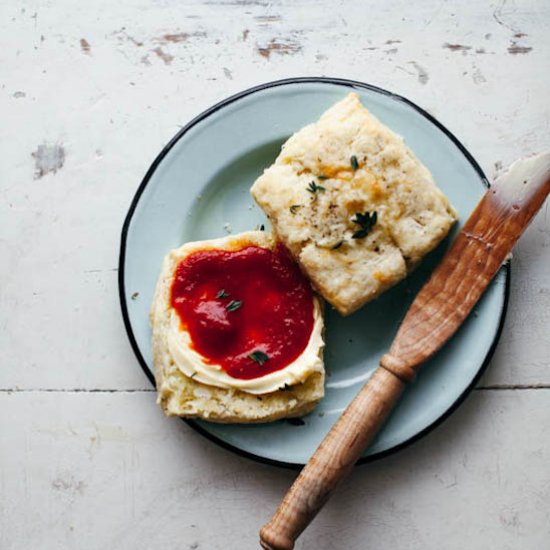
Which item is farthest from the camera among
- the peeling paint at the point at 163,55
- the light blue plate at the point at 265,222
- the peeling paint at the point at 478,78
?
the peeling paint at the point at 163,55

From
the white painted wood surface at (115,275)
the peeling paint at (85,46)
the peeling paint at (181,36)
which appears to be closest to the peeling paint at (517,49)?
the white painted wood surface at (115,275)

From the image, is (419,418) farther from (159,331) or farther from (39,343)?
(39,343)

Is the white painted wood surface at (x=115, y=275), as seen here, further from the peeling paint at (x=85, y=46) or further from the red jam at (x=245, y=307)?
the red jam at (x=245, y=307)

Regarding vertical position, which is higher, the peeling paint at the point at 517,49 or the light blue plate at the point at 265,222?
the peeling paint at the point at 517,49

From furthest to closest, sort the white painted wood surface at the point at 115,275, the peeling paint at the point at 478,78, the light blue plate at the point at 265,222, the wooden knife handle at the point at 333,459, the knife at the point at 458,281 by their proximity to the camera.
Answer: the peeling paint at the point at 478,78, the white painted wood surface at the point at 115,275, the light blue plate at the point at 265,222, the knife at the point at 458,281, the wooden knife handle at the point at 333,459

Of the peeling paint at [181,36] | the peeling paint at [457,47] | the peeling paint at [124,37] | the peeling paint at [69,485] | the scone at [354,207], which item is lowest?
the peeling paint at [69,485]

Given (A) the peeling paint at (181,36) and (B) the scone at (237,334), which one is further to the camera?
(A) the peeling paint at (181,36)

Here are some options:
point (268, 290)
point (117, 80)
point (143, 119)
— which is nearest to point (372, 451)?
point (268, 290)
